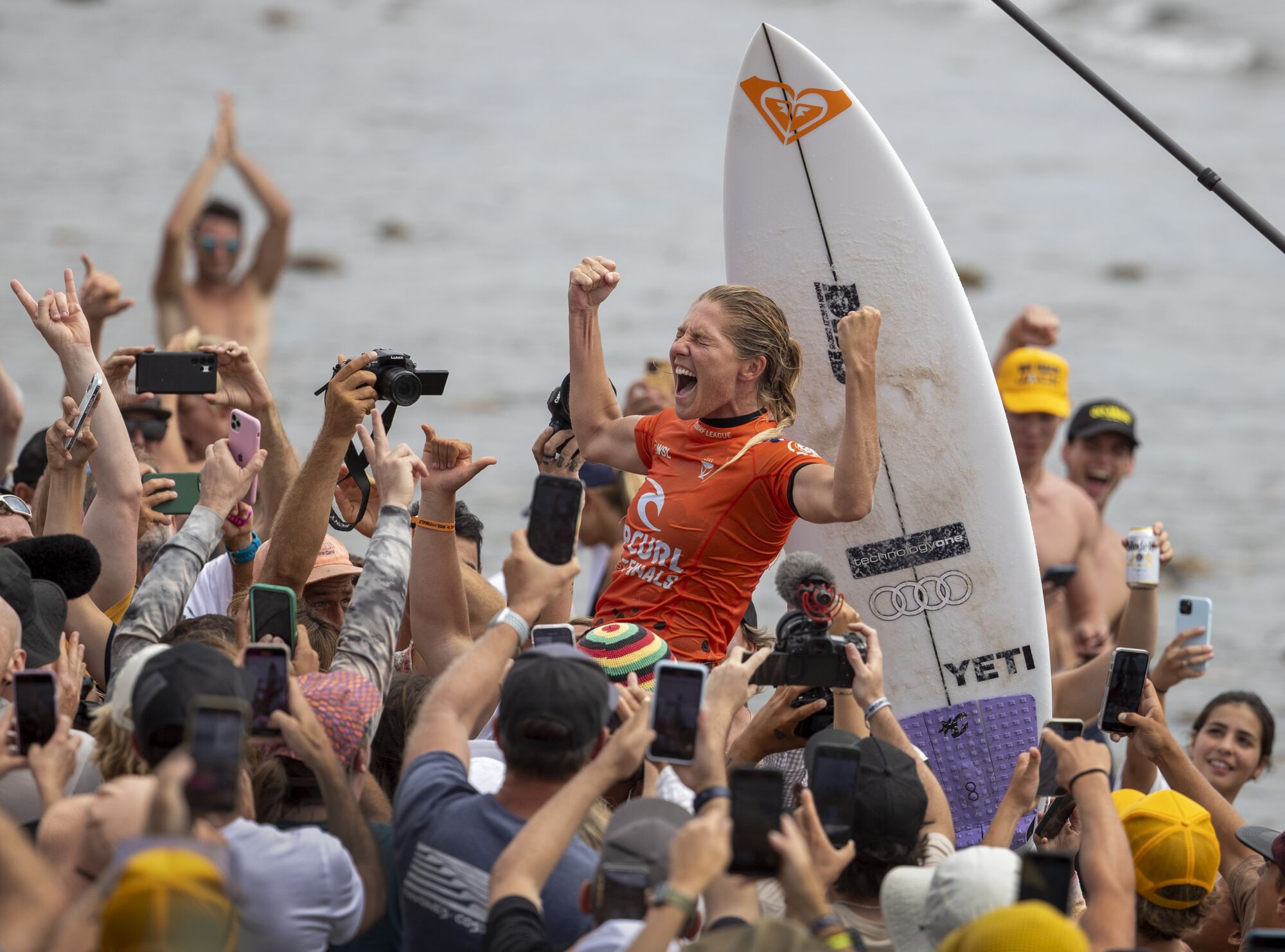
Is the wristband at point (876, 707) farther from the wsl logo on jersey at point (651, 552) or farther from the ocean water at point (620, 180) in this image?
the ocean water at point (620, 180)

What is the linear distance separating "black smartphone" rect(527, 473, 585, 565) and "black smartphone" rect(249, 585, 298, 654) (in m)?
0.50

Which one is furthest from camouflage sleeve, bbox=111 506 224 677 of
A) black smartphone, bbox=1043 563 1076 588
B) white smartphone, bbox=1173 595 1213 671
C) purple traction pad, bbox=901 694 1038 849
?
black smartphone, bbox=1043 563 1076 588

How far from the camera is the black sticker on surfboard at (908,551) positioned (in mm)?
4402

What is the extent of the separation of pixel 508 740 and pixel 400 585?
2.43 feet

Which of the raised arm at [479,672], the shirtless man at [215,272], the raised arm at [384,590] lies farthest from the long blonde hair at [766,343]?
the shirtless man at [215,272]

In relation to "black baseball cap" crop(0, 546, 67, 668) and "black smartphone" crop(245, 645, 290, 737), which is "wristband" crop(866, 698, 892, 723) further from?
"black baseball cap" crop(0, 546, 67, 668)

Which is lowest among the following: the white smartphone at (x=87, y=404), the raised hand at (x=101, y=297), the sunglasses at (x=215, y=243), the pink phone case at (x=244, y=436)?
the pink phone case at (x=244, y=436)

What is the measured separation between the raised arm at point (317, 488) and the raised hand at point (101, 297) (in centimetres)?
174

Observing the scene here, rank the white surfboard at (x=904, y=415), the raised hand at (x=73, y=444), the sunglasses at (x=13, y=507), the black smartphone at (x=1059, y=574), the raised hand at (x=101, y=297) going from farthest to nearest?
the black smartphone at (x=1059, y=574) → the raised hand at (x=101, y=297) → the white surfboard at (x=904, y=415) → the sunglasses at (x=13, y=507) → the raised hand at (x=73, y=444)

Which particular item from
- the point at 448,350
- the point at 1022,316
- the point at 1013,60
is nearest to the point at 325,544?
the point at 1022,316

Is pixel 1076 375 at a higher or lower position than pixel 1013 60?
lower

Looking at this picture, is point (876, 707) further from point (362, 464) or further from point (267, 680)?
point (362, 464)

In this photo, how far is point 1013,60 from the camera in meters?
20.4

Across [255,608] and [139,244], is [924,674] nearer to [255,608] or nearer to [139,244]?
[255,608]
